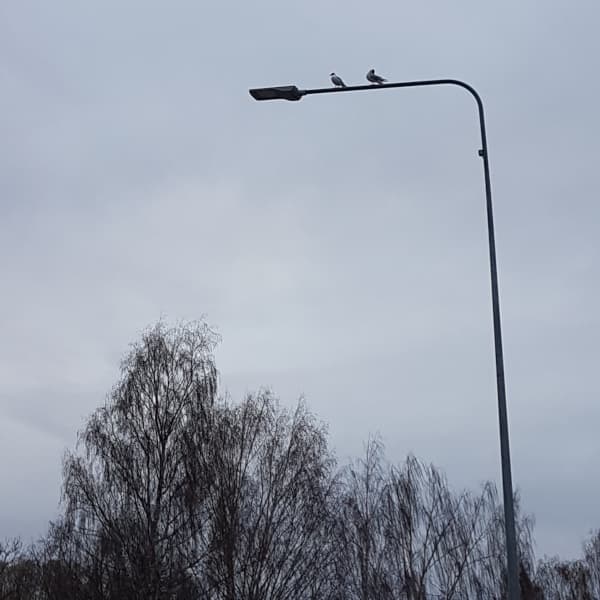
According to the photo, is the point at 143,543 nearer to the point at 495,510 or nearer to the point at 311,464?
the point at 311,464

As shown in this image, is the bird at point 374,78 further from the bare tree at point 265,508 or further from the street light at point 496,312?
the bare tree at point 265,508

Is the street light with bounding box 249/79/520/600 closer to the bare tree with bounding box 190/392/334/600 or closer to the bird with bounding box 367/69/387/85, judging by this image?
the bird with bounding box 367/69/387/85

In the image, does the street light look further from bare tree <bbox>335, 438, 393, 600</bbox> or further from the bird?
bare tree <bbox>335, 438, 393, 600</bbox>

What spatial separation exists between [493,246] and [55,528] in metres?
24.8

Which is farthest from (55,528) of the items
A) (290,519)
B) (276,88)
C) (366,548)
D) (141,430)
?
(276,88)

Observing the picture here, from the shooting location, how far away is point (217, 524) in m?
33.6

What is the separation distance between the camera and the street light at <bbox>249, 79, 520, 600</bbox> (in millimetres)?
12891

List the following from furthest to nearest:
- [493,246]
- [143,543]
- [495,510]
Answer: [495,510]
[143,543]
[493,246]

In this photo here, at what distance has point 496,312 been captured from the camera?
14062 mm

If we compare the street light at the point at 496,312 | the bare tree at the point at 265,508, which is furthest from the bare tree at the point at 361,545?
the street light at the point at 496,312

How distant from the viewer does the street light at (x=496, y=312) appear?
12891 millimetres

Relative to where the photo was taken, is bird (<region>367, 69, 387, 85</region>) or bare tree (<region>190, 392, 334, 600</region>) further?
bare tree (<region>190, 392, 334, 600</region>)

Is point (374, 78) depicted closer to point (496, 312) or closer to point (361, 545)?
point (496, 312)

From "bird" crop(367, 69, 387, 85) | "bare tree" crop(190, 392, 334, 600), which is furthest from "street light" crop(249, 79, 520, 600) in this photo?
"bare tree" crop(190, 392, 334, 600)
